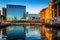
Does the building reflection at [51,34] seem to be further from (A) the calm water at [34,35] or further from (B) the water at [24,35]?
(B) the water at [24,35]

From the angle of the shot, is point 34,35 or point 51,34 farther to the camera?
point 34,35

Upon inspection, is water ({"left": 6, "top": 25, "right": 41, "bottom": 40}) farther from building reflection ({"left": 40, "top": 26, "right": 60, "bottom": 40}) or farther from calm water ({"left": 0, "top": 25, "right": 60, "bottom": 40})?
building reflection ({"left": 40, "top": 26, "right": 60, "bottom": 40})

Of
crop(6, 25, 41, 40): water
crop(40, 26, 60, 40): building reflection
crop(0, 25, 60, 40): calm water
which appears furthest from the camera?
crop(6, 25, 41, 40): water

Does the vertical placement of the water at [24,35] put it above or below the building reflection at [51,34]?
below

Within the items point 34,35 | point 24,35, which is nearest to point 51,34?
point 34,35

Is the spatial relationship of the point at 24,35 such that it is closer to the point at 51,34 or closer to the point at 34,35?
the point at 34,35

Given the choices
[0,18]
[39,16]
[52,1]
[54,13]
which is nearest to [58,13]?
[54,13]

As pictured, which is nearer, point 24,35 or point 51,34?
point 51,34

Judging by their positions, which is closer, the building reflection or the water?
the building reflection

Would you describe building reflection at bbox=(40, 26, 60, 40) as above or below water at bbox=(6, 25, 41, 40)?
above

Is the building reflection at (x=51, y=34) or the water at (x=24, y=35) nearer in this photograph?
the building reflection at (x=51, y=34)

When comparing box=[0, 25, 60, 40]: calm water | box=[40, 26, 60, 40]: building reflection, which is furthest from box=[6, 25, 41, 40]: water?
box=[40, 26, 60, 40]: building reflection

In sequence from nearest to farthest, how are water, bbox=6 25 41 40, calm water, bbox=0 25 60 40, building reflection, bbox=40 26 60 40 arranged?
building reflection, bbox=40 26 60 40 → calm water, bbox=0 25 60 40 → water, bbox=6 25 41 40

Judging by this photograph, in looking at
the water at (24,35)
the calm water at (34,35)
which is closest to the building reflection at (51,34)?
the calm water at (34,35)
